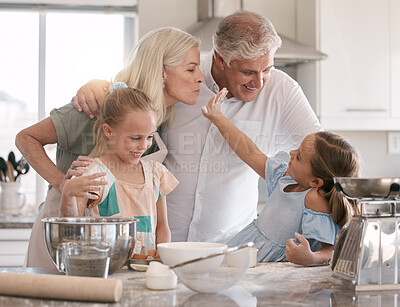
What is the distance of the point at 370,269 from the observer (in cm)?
106

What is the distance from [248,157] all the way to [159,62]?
1.34 feet

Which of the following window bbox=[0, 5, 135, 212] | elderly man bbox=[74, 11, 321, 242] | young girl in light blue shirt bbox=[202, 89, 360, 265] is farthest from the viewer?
window bbox=[0, 5, 135, 212]

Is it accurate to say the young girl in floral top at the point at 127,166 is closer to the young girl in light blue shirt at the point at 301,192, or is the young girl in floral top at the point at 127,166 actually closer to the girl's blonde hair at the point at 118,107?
the girl's blonde hair at the point at 118,107

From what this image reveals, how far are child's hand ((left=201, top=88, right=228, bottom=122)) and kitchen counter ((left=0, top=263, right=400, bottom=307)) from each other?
0.73m

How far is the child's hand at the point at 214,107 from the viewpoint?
5.81 feet

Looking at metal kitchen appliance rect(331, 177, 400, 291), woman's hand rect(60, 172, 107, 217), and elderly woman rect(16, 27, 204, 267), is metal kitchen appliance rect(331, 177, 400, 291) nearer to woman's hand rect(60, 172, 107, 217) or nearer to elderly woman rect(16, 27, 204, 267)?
woman's hand rect(60, 172, 107, 217)

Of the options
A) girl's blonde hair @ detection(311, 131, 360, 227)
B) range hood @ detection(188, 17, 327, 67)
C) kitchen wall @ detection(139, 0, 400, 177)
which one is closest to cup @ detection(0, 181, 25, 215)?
kitchen wall @ detection(139, 0, 400, 177)

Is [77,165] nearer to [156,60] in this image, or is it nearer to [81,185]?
[81,185]

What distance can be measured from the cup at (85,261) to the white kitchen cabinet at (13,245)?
172cm

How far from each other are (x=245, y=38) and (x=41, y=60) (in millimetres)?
1736

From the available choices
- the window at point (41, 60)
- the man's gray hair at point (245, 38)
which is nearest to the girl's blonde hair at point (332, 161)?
the man's gray hair at point (245, 38)

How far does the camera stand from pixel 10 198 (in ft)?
9.61

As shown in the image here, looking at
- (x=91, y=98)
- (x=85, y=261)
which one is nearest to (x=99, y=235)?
(x=85, y=261)

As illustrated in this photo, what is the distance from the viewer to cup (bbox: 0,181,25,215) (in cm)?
293
